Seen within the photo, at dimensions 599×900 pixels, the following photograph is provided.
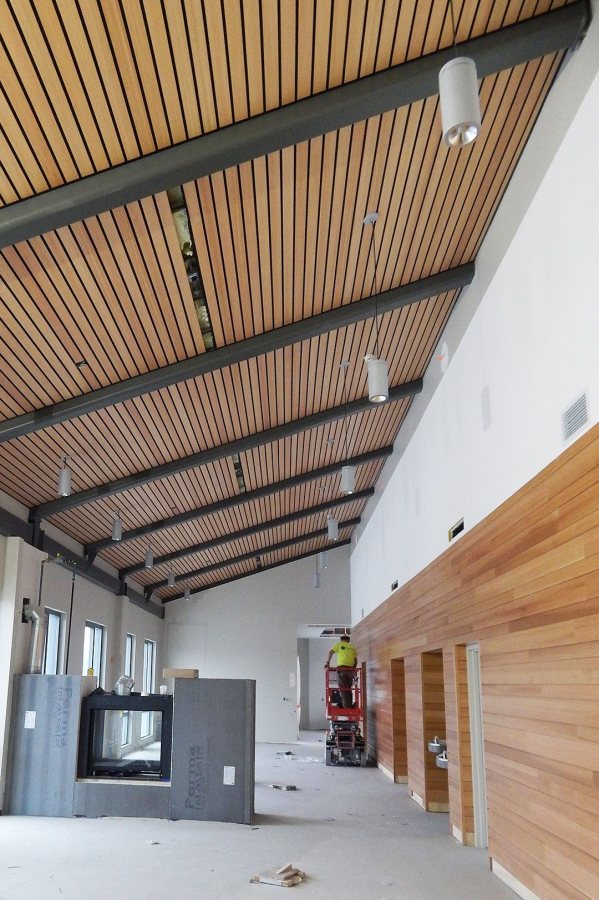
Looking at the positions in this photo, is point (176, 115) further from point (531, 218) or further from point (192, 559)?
point (192, 559)

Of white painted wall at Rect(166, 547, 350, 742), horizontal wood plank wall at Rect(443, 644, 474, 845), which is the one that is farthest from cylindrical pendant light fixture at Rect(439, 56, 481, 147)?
white painted wall at Rect(166, 547, 350, 742)

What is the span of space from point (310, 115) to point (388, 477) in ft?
30.2

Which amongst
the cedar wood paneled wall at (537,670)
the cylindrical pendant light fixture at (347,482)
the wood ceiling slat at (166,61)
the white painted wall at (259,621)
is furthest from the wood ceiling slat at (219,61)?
the white painted wall at (259,621)

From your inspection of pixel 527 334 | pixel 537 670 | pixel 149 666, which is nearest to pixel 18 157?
pixel 527 334

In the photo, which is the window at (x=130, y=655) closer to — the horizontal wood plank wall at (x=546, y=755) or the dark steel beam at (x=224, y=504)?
the dark steel beam at (x=224, y=504)

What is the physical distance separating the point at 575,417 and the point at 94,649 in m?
12.8

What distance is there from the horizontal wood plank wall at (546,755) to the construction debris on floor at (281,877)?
1.62 meters

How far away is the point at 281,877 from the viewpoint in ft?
20.2

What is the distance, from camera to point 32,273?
20.0 feet

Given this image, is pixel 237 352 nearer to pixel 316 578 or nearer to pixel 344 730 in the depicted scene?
pixel 344 730

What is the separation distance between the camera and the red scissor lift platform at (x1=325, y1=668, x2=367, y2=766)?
14.7 metres

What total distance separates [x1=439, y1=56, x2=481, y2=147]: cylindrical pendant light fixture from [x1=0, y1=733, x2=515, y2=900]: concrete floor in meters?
5.22

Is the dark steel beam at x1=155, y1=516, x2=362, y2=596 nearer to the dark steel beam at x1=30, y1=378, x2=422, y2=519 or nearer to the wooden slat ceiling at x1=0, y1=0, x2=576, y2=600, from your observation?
the dark steel beam at x1=30, y1=378, x2=422, y2=519

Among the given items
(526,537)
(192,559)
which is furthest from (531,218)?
(192,559)
